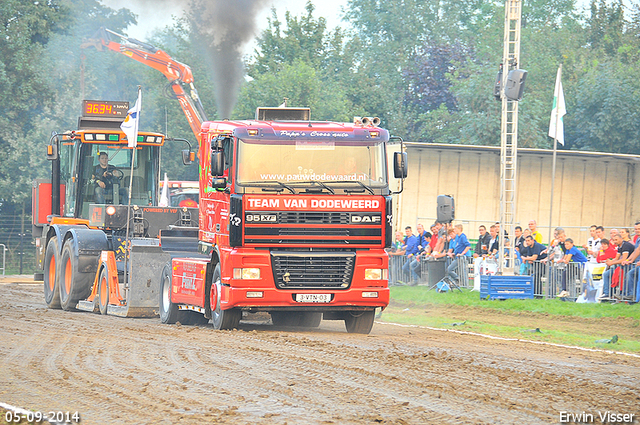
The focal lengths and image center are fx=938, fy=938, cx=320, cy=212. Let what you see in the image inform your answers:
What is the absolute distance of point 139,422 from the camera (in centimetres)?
760

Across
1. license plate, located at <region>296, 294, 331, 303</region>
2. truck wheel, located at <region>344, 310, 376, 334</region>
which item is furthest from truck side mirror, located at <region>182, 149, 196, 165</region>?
license plate, located at <region>296, 294, 331, 303</region>

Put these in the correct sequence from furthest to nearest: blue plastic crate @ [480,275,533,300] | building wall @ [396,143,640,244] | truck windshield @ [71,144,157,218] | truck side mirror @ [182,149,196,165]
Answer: building wall @ [396,143,640,244]
blue plastic crate @ [480,275,533,300]
truck windshield @ [71,144,157,218]
truck side mirror @ [182,149,196,165]

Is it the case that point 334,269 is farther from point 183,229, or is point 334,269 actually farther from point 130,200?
point 130,200

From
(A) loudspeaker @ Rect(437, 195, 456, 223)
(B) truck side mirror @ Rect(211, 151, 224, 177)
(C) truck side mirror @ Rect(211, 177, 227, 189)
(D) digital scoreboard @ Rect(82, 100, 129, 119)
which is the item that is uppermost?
(D) digital scoreboard @ Rect(82, 100, 129, 119)

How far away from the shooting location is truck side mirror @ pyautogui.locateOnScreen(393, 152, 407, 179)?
14703 mm

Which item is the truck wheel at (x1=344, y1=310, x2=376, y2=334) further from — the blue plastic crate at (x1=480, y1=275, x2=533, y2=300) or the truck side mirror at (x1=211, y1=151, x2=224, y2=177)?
the blue plastic crate at (x1=480, y1=275, x2=533, y2=300)

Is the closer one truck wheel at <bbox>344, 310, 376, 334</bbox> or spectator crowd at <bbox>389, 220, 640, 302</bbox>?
truck wheel at <bbox>344, 310, 376, 334</bbox>

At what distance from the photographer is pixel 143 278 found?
1753 cm

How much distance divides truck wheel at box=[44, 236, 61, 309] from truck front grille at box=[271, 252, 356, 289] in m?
7.73

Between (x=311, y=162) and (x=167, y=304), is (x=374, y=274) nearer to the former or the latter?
(x=311, y=162)

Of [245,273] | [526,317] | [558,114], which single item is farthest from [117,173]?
[558,114]

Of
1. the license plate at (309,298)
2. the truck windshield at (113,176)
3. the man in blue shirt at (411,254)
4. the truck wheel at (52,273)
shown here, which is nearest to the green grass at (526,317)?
the man in blue shirt at (411,254)

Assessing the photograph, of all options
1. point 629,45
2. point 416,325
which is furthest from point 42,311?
point 629,45

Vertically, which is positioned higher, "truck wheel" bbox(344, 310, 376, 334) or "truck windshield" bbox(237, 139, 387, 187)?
"truck windshield" bbox(237, 139, 387, 187)
